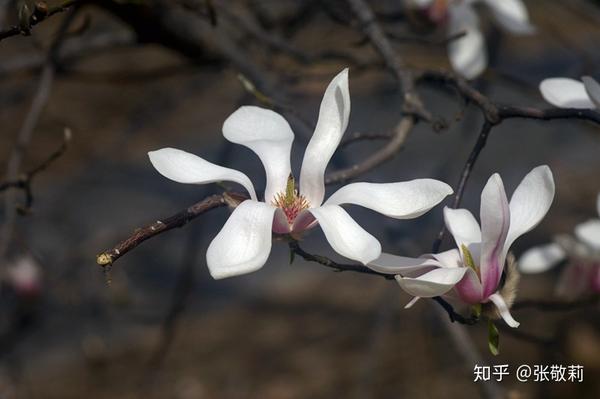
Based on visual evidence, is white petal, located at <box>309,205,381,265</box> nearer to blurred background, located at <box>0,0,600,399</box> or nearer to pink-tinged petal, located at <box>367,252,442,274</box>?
pink-tinged petal, located at <box>367,252,442,274</box>

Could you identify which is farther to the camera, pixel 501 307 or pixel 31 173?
pixel 31 173

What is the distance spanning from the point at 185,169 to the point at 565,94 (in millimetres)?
344

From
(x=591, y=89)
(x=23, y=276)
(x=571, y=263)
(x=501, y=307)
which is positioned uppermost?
(x=591, y=89)

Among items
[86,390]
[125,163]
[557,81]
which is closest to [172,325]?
[557,81]

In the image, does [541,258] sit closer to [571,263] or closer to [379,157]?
[571,263]

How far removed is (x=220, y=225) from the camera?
2.75 metres

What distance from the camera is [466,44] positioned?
973 millimetres

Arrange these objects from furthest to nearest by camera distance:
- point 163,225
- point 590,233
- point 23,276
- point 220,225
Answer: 1. point 220,225
2. point 23,276
3. point 590,233
4. point 163,225

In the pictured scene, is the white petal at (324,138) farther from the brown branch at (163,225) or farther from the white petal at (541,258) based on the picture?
the white petal at (541,258)

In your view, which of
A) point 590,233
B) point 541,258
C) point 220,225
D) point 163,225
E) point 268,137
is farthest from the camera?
point 220,225

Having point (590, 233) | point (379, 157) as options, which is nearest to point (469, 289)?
point (379, 157)

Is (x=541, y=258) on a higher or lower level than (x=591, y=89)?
lower

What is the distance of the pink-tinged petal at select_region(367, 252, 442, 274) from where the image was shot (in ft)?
1.51

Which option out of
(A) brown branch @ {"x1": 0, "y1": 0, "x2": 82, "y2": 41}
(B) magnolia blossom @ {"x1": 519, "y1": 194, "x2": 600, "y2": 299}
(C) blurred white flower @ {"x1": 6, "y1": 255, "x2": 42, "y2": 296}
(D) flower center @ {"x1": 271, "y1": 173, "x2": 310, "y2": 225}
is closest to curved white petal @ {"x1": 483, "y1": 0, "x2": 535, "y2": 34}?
(B) magnolia blossom @ {"x1": 519, "y1": 194, "x2": 600, "y2": 299}
